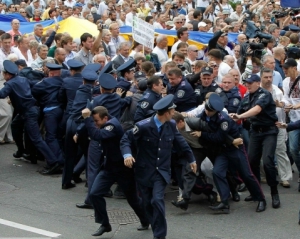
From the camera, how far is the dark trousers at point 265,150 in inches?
415

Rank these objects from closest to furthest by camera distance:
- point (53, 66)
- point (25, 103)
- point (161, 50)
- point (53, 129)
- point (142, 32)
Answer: point (53, 66) → point (25, 103) → point (53, 129) → point (142, 32) → point (161, 50)

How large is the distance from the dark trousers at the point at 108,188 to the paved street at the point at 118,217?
1.07ft

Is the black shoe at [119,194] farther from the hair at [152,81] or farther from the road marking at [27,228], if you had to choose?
the road marking at [27,228]

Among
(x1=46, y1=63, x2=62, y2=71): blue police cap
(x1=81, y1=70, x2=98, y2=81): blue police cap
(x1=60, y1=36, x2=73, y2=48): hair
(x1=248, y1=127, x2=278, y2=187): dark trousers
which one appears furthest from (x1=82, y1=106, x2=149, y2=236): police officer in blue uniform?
(x1=60, y1=36, x2=73, y2=48): hair

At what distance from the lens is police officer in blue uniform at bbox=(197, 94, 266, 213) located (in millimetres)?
10203

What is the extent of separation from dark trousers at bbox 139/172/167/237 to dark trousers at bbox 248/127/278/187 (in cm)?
209

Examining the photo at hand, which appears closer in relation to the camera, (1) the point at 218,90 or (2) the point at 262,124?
(2) the point at 262,124

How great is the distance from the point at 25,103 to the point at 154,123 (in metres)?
4.03

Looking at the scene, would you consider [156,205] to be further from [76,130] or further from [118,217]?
[76,130]

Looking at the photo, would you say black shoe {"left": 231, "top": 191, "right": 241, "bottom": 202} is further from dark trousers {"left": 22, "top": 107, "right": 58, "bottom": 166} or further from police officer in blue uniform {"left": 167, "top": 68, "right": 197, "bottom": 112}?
dark trousers {"left": 22, "top": 107, "right": 58, "bottom": 166}

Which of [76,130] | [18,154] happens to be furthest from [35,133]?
[76,130]

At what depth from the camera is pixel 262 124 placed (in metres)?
10.6

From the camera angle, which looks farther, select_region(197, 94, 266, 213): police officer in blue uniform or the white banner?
the white banner

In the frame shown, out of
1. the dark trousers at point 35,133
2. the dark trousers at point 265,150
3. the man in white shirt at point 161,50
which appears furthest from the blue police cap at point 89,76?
the man in white shirt at point 161,50
